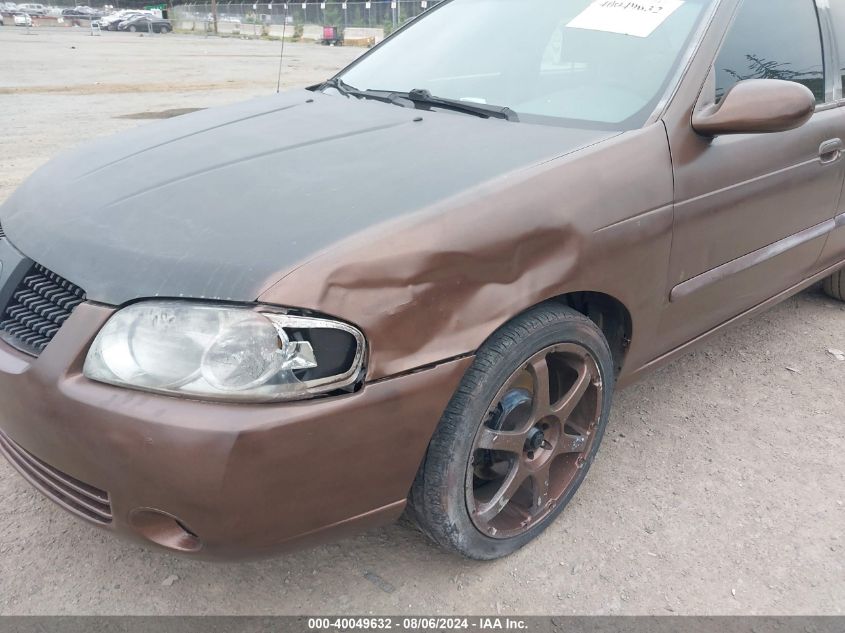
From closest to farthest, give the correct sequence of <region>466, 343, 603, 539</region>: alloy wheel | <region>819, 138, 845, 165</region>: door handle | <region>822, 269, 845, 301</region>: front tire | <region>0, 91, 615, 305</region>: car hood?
<region>0, 91, 615, 305</region>: car hood < <region>466, 343, 603, 539</region>: alloy wheel < <region>819, 138, 845, 165</region>: door handle < <region>822, 269, 845, 301</region>: front tire

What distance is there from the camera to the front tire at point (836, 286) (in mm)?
3793

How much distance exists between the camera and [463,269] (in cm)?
166

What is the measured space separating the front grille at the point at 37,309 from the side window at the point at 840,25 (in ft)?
10.1

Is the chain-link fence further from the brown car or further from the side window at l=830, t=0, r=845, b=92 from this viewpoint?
the brown car

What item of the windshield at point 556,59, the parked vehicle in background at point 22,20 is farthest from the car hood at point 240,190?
the parked vehicle in background at point 22,20

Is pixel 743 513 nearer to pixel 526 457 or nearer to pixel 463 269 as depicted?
pixel 526 457

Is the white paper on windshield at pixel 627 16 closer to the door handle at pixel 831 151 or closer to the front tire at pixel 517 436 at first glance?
the door handle at pixel 831 151

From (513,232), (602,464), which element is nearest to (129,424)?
(513,232)

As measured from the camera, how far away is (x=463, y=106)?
2.41m

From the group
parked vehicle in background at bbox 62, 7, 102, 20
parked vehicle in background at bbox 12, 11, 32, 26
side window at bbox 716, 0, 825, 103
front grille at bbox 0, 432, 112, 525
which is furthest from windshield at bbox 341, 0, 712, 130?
parked vehicle in background at bbox 62, 7, 102, 20

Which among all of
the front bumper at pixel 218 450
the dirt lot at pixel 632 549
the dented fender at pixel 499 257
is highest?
the dented fender at pixel 499 257

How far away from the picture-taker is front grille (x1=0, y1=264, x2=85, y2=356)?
1.66 metres

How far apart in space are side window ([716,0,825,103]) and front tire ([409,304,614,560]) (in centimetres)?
105

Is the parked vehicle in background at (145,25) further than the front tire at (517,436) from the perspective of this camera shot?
Yes
